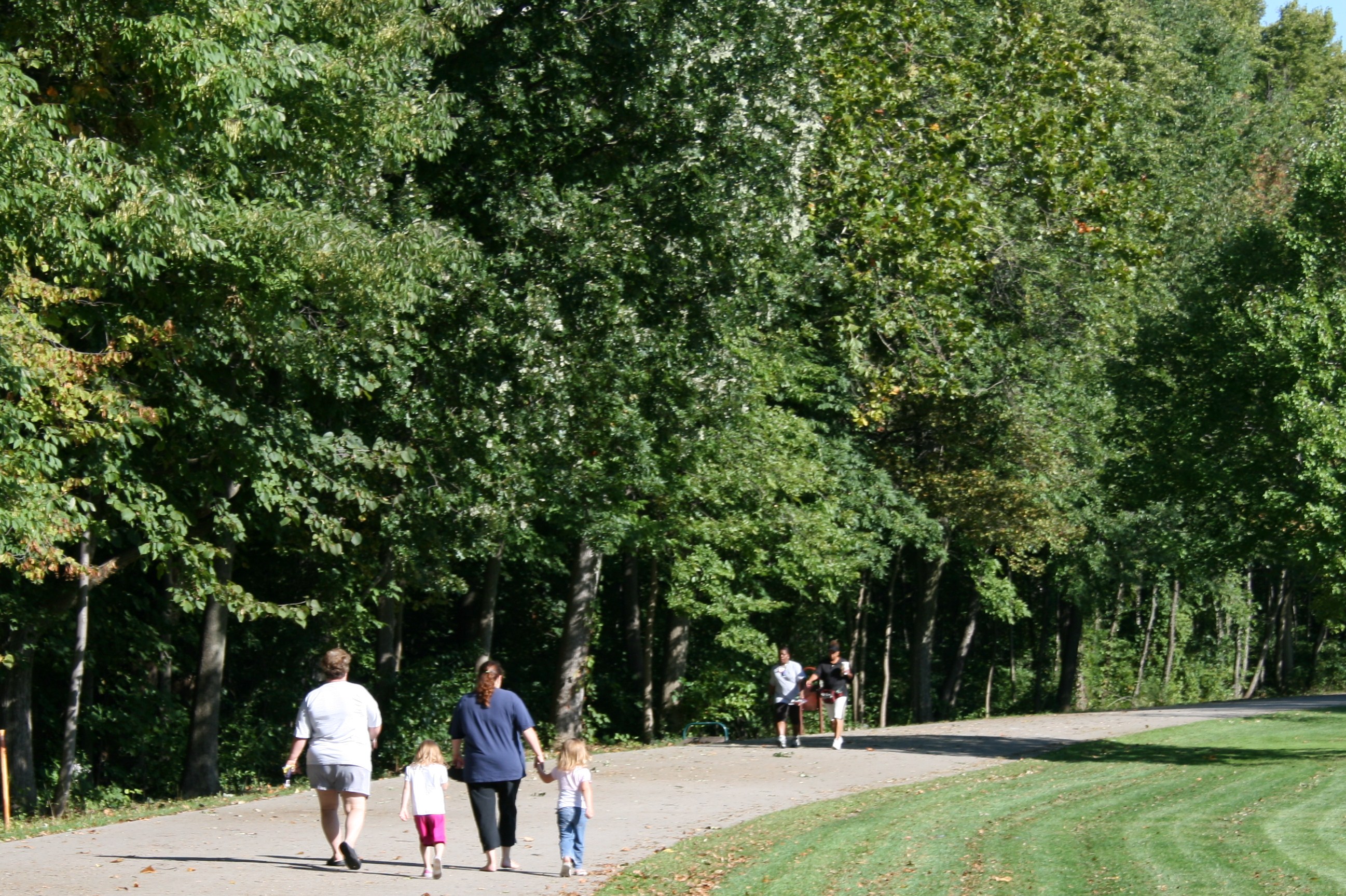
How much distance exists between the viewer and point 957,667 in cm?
4438

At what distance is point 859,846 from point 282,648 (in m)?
16.4

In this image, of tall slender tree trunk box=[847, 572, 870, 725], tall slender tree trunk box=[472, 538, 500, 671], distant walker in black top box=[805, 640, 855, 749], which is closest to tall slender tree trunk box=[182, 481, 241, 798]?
tall slender tree trunk box=[472, 538, 500, 671]

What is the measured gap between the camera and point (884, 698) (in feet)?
124

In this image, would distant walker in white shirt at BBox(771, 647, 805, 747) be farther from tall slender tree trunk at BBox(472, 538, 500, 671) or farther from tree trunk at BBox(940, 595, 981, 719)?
tree trunk at BBox(940, 595, 981, 719)

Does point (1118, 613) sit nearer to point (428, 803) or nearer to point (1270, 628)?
point (1270, 628)

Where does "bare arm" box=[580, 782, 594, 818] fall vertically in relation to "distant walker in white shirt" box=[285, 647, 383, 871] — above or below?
below

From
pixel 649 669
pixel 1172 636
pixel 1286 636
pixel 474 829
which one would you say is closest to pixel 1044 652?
pixel 1172 636

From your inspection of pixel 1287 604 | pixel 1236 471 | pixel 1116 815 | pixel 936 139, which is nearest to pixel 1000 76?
pixel 936 139

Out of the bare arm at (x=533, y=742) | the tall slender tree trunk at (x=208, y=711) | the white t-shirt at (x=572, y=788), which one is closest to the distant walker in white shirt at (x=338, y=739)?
the bare arm at (x=533, y=742)

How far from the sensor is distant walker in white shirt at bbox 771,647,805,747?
76.3ft

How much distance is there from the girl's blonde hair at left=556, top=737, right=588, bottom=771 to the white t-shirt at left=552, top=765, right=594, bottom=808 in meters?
0.03

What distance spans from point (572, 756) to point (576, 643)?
48.4 feet

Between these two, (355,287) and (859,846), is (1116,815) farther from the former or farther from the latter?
(355,287)

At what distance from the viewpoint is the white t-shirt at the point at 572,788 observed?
37.0 feet
